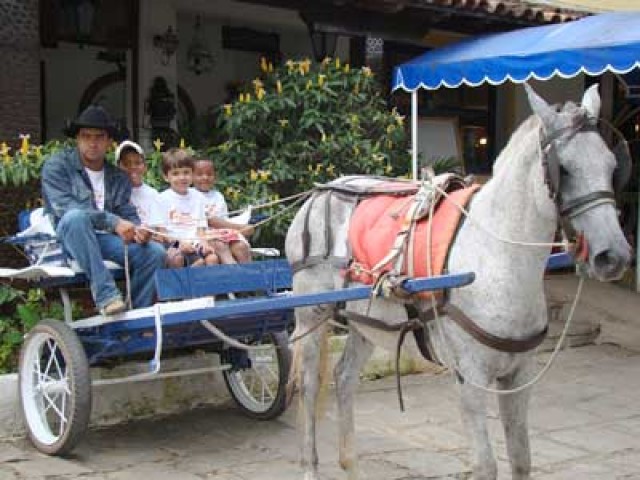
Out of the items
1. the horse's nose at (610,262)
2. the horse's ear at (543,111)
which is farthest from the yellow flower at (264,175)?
the horse's nose at (610,262)

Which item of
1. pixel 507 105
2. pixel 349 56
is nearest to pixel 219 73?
pixel 349 56

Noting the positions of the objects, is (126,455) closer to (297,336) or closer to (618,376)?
(297,336)

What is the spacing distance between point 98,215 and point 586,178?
289 centimetres

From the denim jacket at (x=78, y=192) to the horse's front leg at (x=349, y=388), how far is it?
5.16ft

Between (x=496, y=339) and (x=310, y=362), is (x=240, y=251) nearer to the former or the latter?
(x=310, y=362)

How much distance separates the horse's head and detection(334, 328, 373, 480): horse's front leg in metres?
1.92

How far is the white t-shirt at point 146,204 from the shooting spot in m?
5.91

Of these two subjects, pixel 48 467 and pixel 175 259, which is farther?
pixel 175 259

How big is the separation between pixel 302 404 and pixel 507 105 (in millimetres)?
8656

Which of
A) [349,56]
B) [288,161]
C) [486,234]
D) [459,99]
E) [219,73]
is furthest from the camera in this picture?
[459,99]

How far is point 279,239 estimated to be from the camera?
309 inches

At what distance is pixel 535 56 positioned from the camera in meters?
8.32

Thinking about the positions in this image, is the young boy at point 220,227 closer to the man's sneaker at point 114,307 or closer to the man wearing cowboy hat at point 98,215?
the man wearing cowboy hat at point 98,215

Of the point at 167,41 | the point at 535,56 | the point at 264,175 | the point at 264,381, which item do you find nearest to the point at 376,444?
the point at 264,381
